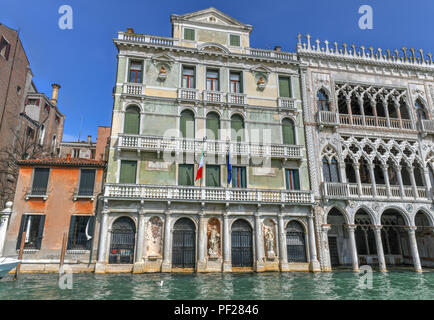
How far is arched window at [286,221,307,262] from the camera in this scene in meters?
18.4

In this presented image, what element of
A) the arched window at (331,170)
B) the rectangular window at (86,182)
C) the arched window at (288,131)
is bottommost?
the rectangular window at (86,182)

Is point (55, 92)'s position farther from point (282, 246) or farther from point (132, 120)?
point (282, 246)

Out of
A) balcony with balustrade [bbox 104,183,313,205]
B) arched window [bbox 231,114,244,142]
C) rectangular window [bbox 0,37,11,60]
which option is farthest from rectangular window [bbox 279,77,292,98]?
rectangular window [bbox 0,37,11,60]

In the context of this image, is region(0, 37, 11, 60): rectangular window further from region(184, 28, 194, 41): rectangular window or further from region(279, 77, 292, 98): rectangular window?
region(279, 77, 292, 98): rectangular window

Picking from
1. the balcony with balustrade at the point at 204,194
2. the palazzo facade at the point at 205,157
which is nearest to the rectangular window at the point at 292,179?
the palazzo facade at the point at 205,157

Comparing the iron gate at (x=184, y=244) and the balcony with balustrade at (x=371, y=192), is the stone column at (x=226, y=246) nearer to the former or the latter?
the iron gate at (x=184, y=244)

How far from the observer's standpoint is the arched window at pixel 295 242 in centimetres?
1836

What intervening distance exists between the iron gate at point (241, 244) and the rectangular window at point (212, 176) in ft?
9.74

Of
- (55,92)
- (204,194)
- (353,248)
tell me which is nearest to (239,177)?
(204,194)

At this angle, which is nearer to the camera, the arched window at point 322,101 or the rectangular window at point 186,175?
the rectangular window at point 186,175

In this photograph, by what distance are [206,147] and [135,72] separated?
7666 millimetres

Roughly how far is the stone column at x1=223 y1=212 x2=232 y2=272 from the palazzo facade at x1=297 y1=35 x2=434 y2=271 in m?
6.16

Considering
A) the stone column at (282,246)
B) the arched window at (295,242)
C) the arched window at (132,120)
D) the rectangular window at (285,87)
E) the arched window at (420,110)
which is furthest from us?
the arched window at (420,110)
